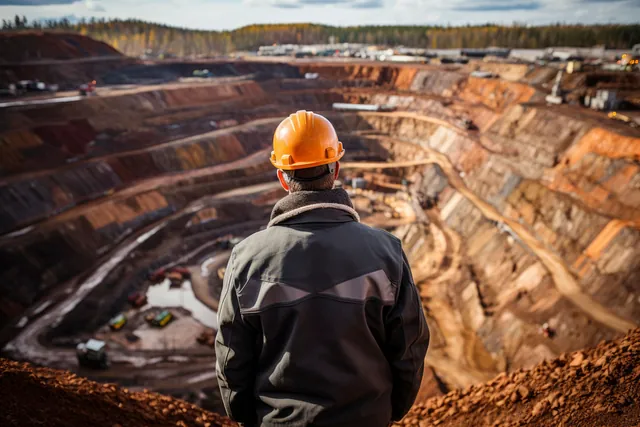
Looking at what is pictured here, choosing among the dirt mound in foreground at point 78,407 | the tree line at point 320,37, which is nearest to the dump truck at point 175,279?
the dirt mound in foreground at point 78,407

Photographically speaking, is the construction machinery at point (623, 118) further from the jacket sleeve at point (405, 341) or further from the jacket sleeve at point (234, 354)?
the jacket sleeve at point (234, 354)

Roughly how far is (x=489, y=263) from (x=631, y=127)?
16.2m

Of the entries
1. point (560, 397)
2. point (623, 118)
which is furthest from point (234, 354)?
point (623, 118)

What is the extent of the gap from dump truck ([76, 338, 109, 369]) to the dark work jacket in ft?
72.2

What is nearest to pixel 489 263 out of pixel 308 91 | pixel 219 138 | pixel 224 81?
pixel 219 138

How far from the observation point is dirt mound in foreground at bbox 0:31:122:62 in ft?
201

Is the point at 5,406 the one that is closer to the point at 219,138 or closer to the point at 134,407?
the point at 134,407

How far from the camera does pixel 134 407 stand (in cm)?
773

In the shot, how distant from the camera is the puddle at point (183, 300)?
28.0 m

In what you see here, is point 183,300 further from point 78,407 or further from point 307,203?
point 307,203

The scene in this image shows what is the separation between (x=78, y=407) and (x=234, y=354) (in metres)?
5.99

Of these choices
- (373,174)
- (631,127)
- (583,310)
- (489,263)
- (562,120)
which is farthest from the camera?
(373,174)

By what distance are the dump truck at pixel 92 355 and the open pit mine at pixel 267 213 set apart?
0.52 ft

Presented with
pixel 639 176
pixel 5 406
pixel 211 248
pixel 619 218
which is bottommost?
pixel 211 248
